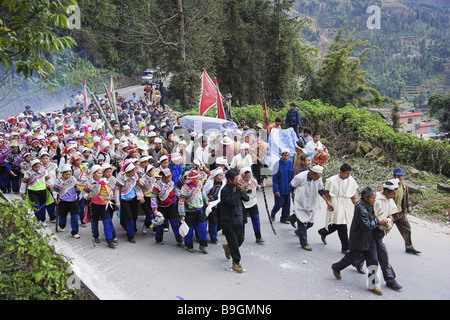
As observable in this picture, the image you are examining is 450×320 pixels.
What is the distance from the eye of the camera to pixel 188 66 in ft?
64.7

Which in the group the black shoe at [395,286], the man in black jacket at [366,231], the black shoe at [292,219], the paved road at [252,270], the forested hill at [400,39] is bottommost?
the paved road at [252,270]

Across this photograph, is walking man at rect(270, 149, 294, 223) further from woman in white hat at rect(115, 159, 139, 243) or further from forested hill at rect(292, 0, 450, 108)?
forested hill at rect(292, 0, 450, 108)

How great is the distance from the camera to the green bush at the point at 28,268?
4949 mm

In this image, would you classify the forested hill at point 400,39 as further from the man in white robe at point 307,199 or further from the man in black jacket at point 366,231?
the man in black jacket at point 366,231

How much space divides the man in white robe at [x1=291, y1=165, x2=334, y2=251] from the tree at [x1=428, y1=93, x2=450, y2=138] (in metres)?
11.4

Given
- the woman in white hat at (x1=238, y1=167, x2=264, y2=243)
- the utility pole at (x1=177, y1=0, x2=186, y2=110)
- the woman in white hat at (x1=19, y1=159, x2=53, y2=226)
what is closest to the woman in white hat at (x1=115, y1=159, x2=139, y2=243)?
the woman in white hat at (x1=19, y1=159, x2=53, y2=226)

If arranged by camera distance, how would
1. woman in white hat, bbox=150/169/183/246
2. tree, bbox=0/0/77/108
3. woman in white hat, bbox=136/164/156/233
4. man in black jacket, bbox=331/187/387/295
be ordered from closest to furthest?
tree, bbox=0/0/77/108
man in black jacket, bbox=331/187/387/295
woman in white hat, bbox=150/169/183/246
woman in white hat, bbox=136/164/156/233

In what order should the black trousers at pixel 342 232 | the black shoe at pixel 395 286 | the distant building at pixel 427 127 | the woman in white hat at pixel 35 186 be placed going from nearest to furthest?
the black shoe at pixel 395 286, the black trousers at pixel 342 232, the woman in white hat at pixel 35 186, the distant building at pixel 427 127

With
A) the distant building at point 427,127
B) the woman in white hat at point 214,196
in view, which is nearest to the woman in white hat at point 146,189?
the woman in white hat at point 214,196

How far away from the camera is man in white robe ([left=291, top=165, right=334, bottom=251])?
705 centimetres

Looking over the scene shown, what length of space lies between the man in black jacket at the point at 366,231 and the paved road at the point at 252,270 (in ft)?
1.49

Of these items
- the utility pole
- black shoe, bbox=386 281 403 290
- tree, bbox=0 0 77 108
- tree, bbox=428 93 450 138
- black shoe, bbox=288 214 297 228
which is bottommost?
black shoe, bbox=386 281 403 290
